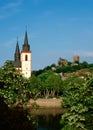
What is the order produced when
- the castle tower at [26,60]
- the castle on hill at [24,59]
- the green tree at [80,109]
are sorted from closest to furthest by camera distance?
the green tree at [80,109] → the castle on hill at [24,59] → the castle tower at [26,60]

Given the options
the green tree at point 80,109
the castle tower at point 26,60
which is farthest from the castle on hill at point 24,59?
the green tree at point 80,109

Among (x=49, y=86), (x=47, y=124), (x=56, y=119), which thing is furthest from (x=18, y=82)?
(x=49, y=86)

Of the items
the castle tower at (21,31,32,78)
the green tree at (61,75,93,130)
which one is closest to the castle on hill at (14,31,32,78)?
the castle tower at (21,31,32,78)

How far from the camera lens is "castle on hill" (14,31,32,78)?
11419 cm

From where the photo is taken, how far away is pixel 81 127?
28062mm

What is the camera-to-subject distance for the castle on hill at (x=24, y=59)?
11419 centimetres

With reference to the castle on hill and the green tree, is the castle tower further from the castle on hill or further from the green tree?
the green tree

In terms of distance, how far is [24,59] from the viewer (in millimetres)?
117375

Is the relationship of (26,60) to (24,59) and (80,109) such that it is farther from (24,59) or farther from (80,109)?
(80,109)

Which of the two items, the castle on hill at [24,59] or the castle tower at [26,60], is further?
the castle tower at [26,60]

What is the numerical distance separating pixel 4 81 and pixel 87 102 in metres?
5.61

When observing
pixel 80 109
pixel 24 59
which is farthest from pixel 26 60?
pixel 80 109

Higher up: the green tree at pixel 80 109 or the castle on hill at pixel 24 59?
the castle on hill at pixel 24 59

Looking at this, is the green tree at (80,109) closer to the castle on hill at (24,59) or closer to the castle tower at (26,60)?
the castle on hill at (24,59)
